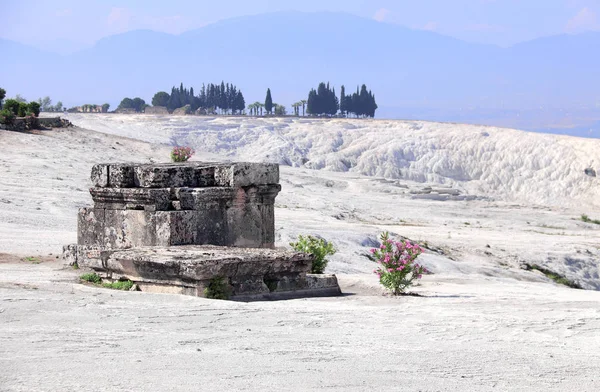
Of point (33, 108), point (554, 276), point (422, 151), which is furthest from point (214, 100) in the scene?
point (554, 276)

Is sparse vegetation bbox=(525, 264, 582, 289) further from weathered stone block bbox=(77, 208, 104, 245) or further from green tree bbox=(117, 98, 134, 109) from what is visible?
green tree bbox=(117, 98, 134, 109)

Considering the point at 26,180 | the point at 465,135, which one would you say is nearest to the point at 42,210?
the point at 26,180

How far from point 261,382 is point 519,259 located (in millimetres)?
18506

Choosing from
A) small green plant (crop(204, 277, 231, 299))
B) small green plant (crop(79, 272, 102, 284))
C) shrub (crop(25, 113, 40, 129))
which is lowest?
small green plant (crop(79, 272, 102, 284))

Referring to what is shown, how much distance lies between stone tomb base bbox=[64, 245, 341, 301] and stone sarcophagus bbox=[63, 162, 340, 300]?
0.01 m

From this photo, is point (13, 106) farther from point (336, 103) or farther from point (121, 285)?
point (336, 103)

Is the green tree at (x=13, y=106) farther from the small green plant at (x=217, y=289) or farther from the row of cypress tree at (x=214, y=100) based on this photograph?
the row of cypress tree at (x=214, y=100)

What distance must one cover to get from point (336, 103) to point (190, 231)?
10307 cm

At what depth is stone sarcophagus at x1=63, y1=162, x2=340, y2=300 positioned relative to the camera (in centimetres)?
1077

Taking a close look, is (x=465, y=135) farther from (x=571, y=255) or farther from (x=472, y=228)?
(x=571, y=255)

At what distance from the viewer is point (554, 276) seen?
23.0 m

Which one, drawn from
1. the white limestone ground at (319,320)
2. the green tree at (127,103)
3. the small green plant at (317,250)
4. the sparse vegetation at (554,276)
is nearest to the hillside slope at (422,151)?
the white limestone ground at (319,320)

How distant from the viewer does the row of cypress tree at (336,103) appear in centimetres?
11344

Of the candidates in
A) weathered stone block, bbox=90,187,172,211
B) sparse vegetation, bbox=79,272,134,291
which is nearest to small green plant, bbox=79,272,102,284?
sparse vegetation, bbox=79,272,134,291
